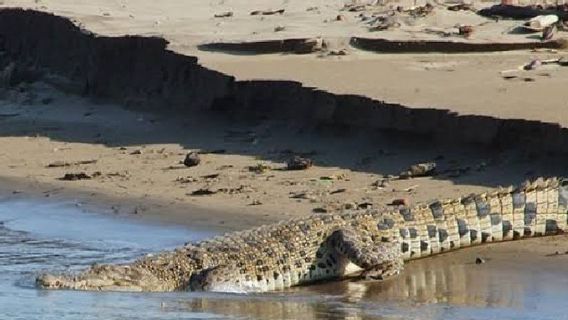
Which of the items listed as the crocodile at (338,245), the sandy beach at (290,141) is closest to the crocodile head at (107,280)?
the crocodile at (338,245)

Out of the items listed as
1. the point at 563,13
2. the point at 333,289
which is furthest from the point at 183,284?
the point at 563,13

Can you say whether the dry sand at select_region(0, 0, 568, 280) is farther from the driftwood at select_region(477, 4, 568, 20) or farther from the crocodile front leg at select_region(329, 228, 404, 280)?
the crocodile front leg at select_region(329, 228, 404, 280)

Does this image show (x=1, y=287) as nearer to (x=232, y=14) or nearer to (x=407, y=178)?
(x=407, y=178)

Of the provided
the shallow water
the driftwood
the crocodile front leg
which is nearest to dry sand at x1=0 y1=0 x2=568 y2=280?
the driftwood

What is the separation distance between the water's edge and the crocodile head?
9.63ft

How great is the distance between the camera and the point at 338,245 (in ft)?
30.0

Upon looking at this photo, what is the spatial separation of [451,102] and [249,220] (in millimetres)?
2106

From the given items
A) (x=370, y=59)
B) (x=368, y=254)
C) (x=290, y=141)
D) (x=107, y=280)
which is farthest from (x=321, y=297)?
(x=370, y=59)

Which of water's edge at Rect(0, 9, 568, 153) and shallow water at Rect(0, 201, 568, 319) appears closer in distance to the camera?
shallow water at Rect(0, 201, 568, 319)

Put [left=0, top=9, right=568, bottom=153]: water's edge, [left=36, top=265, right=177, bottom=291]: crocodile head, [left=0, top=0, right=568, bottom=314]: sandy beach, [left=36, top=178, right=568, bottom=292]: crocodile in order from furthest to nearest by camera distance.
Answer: [left=0, top=9, right=568, bottom=153]: water's edge → [left=0, top=0, right=568, bottom=314]: sandy beach → [left=36, top=178, right=568, bottom=292]: crocodile → [left=36, top=265, right=177, bottom=291]: crocodile head

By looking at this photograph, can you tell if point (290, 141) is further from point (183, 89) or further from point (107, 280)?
point (107, 280)

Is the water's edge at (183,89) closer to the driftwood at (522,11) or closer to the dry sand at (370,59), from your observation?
the dry sand at (370,59)

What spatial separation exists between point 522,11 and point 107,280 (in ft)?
23.5

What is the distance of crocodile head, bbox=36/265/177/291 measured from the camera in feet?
28.9
